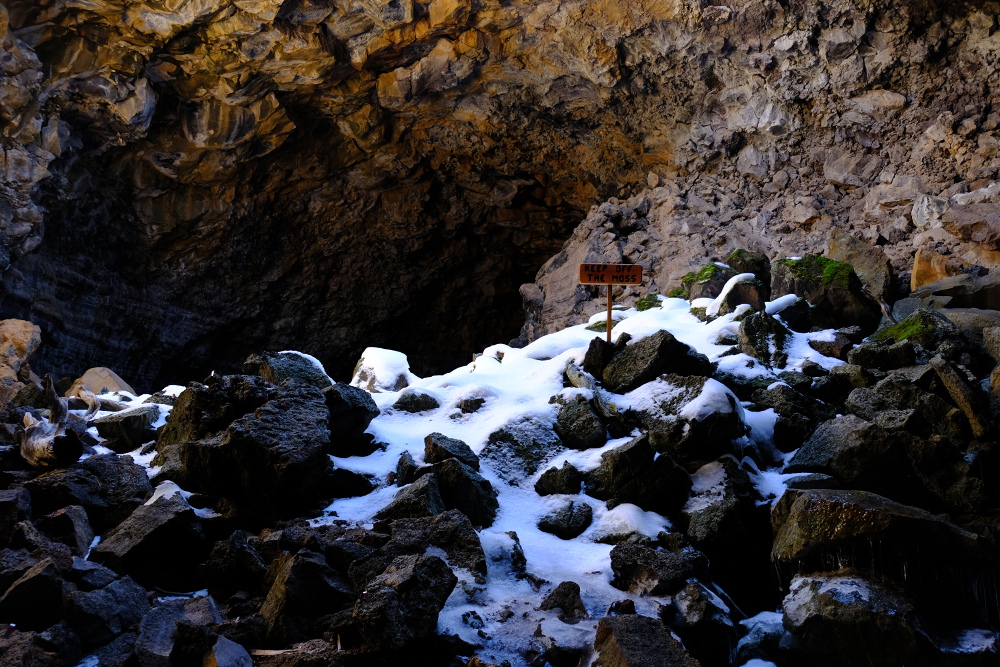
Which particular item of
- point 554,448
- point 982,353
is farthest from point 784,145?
point 554,448

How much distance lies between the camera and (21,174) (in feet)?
37.2

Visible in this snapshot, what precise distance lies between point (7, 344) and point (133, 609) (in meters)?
8.95

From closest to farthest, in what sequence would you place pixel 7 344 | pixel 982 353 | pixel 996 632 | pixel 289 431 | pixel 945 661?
1. pixel 945 661
2. pixel 996 632
3. pixel 289 431
4. pixel 982 353
5. pixel 7 344

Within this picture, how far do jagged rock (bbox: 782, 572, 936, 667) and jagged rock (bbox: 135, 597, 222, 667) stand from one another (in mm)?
3208

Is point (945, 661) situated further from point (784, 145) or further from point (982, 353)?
point (784, 145)

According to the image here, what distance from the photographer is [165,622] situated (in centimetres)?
401

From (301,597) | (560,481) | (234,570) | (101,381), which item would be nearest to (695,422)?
(560,481)

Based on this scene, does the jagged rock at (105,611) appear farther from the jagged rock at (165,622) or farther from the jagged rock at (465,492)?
the jagged rock at (465,492)

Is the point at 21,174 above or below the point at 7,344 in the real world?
above

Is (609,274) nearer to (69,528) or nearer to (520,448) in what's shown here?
(520,448)

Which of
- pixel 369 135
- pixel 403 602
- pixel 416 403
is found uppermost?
pixel 369 135

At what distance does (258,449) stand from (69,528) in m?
1.24

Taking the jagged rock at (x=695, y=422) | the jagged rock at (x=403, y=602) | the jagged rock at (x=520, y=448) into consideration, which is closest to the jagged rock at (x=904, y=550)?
the jagged rock at (x=695, y=422)

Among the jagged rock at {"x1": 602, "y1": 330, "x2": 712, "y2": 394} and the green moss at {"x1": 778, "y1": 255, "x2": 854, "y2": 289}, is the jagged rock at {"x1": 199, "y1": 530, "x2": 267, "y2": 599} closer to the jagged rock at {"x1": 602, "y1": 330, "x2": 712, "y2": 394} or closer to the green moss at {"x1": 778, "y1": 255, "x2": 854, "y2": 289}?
the jagged rock at {"x1": 602, "y1": 330, "x2": 712, "y2": 394}
